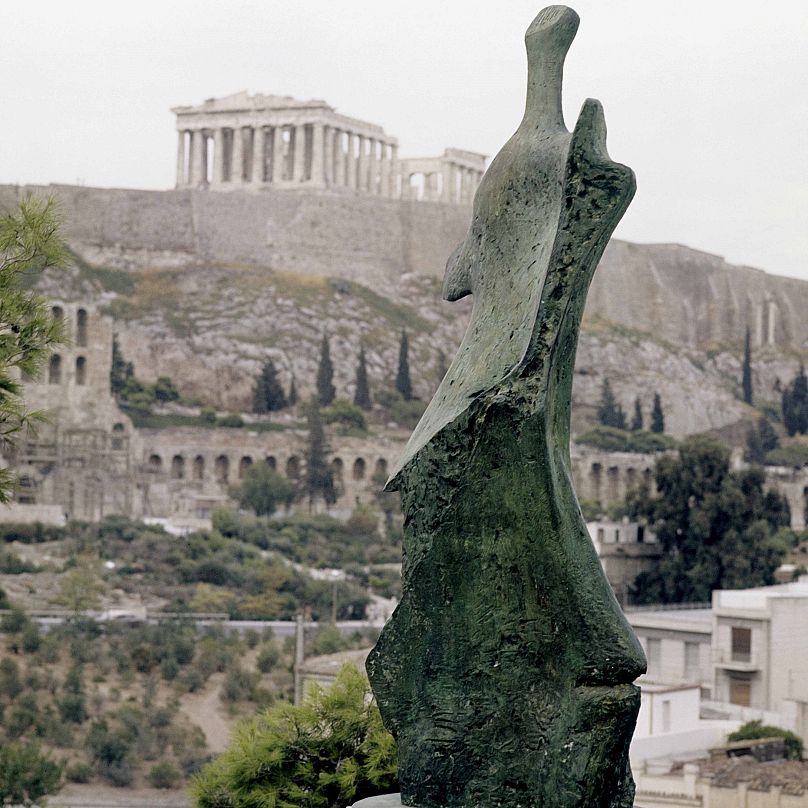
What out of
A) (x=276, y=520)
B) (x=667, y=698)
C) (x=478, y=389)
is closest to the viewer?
(x=478, y=389)

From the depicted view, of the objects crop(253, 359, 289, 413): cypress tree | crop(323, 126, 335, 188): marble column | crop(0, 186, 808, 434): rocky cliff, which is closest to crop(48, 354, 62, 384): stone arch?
crop(253, 359, 289, 413): cypress tree

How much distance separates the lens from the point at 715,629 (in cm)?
3328

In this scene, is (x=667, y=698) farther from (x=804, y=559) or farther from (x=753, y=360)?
(x=753, y=360)

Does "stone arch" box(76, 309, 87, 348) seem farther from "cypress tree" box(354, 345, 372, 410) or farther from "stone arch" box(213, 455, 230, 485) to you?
"cypress tree" box(354, 345, 372, 410)

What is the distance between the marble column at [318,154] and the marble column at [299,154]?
0.40 meters

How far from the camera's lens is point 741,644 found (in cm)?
3294

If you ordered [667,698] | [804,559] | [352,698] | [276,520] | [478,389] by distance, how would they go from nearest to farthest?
[478,389] < [352,698] < [667,698] < [804,559] < [276,520]

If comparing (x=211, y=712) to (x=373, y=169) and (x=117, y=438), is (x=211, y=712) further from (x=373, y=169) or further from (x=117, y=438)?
(x=373, y=169)

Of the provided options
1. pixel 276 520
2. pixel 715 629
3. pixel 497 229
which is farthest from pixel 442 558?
pixel 276 520

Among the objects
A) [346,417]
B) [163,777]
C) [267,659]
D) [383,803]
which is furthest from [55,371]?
[383,803]

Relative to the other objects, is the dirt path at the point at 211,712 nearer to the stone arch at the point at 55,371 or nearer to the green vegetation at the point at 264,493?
the green vegetation at the point at 264,493

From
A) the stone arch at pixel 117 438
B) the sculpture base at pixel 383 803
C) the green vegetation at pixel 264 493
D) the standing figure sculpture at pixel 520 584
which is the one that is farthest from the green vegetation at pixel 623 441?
the standing figure sculpture at pixel 520 584

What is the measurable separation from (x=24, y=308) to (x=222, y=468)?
5652 cm

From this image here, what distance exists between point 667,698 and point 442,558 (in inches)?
734
